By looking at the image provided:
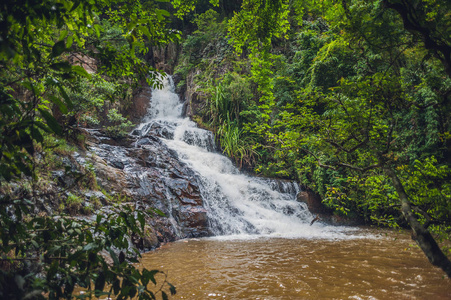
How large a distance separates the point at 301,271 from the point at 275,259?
2.51 ft

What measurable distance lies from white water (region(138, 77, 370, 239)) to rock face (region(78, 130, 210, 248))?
0.62 metres

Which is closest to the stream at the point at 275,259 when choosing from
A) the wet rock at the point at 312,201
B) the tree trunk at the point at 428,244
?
the wet rock at the point at 312,201

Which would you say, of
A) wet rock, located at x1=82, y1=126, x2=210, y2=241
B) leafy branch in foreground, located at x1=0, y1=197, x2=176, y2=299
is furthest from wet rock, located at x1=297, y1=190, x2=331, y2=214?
leafy branch in foreground, located at x1=0, y1=197, x2=176, y2=299

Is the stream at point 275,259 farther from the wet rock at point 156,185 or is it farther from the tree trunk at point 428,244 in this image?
the tree trunk at point 428,244

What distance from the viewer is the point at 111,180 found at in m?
6.60

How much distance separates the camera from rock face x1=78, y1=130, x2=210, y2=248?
6469 mm

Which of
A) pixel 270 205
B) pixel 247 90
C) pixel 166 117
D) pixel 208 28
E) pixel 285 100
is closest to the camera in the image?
pixel 270 205

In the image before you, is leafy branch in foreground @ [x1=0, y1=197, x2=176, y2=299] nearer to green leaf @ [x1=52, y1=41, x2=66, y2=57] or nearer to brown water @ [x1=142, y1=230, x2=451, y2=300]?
green leaf @ [x1=52, y1=41, x2=66, y2=57]

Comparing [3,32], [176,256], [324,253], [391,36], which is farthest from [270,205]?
[3,32]

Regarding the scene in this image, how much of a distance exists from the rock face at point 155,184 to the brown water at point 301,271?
111 cm

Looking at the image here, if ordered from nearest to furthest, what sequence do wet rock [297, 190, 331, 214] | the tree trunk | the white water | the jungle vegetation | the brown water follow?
the tree trunk
the jungle vegetation
the brown water
the white water
wet rock [297, 190, 331, 214]

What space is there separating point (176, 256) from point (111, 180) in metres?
3.17

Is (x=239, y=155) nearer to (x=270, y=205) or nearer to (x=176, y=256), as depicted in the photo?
(x=270, y=205)

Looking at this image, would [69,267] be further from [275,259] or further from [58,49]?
[275,259]
